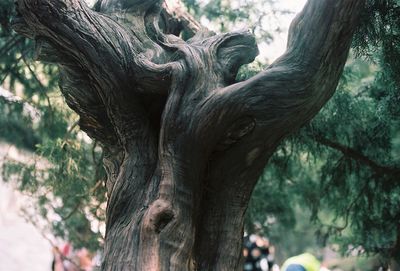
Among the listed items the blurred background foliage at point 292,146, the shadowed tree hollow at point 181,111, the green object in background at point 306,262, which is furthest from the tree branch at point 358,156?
the shadowed tree hollow at point 181,111

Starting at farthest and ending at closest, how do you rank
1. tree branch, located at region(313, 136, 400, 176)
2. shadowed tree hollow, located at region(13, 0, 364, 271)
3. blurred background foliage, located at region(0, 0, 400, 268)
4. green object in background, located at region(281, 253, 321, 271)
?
tree branch, located at region(313, 136, 400, 176) → blurred background foliage, located at region(0, 0, 400, 268) → green object in background, located at region(281, 253, 321, 271) → shadowed tree hollow, located at region(13, 0, 364, 271)

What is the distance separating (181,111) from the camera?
362 cm

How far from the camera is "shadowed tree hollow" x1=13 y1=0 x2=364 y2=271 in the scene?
338 cm

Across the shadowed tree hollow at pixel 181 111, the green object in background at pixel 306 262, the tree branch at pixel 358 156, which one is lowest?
the green object in background at pixel 306 262

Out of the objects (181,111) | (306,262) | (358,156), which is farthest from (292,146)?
(181,111)

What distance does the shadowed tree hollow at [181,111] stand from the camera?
338 cm

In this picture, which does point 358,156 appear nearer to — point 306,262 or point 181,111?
point 306,262

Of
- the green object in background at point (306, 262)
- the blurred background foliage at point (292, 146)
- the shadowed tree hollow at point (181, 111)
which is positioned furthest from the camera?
the blurred background foliage at point (292, 146)

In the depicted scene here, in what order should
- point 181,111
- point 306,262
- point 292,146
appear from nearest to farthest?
point 181,111, point 306,262, point 292,146

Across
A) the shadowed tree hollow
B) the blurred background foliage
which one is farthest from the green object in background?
the shadowed tree hollow

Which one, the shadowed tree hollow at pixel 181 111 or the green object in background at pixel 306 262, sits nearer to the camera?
the shadowed tree hollow at pixel 181 111

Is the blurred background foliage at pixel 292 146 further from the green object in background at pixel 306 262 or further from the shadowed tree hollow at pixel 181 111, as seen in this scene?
the shadowed tree hollow at pixel 181 111

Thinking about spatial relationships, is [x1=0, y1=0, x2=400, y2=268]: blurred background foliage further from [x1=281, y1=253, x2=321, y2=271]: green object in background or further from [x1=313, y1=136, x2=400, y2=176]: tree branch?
[x1=281, y1=253, x2=321, y2=271]: green object in background

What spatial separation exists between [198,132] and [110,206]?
2.74ft
